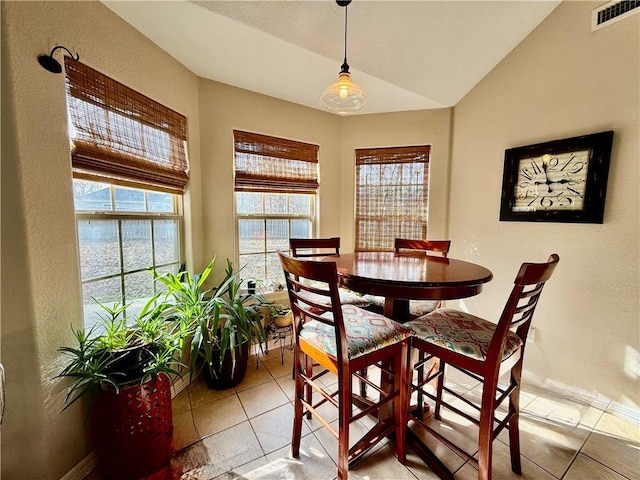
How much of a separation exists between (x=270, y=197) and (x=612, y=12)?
8.54 feet

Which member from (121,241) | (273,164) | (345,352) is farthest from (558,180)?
(121,241)

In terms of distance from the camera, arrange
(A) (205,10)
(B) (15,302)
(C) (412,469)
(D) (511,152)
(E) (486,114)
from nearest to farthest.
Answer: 1. (B) (15,302)
2. (C) (412,469)
3. (A) (205,10)
4. (D) (511,152)
5. (E) (486,114)

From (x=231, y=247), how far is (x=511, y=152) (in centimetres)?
242

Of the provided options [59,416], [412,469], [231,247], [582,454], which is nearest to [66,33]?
[231,247]

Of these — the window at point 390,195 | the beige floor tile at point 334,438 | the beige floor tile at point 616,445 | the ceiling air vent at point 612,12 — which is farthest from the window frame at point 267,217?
the beige floor tile at point 616,445

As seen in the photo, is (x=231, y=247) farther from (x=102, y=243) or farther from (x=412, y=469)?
(x=412, y=469)

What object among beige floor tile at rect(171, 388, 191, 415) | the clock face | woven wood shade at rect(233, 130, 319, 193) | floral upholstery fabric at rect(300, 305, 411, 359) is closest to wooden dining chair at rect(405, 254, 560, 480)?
floral upholstery fabric at rect(300, 305, 411, 359)

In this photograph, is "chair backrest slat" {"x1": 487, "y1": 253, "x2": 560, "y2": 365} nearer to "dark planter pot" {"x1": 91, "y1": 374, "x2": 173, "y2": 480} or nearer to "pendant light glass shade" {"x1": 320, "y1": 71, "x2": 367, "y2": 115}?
"pendant light glass shade" {"x1": 320, "y1": 71, "x2": 367, "y2": 115}

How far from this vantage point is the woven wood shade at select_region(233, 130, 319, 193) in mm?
2311

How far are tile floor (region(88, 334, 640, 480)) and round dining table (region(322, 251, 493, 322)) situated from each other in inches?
29.8

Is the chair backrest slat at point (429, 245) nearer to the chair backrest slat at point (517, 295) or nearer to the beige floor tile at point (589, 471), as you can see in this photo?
the chair backrest slat at point (517, 295)

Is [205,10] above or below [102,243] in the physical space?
above

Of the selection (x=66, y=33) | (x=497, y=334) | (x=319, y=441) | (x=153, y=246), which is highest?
(x=66, y=33)

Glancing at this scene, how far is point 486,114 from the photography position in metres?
2.27
